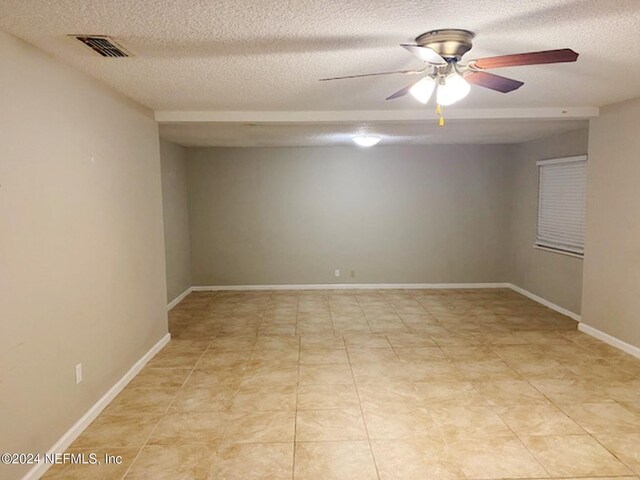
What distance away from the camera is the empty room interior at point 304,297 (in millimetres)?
2252

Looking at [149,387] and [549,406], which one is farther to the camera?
[149,387]

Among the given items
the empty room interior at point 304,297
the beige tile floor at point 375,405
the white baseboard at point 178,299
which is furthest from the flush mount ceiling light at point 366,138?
the white baseboard at point 178,299

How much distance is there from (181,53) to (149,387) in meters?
2.55

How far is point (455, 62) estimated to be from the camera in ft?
7.88

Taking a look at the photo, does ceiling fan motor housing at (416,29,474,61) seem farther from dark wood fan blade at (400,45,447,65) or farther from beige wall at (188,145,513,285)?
beige wall at (188,145,513,285)

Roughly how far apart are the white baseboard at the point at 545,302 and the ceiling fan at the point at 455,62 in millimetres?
4020

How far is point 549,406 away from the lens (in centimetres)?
325

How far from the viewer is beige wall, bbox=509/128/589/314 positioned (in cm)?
553

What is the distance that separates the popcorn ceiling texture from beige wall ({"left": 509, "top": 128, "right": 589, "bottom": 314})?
219 centimetres

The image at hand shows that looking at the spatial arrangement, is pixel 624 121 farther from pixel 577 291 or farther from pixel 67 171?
pixel 67 171

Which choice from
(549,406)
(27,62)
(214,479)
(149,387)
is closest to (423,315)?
(549,406)

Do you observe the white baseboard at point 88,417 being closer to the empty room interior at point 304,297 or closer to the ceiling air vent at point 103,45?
the empty room interior at point 304,297

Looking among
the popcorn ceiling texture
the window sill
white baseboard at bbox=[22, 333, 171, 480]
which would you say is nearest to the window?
the window sill

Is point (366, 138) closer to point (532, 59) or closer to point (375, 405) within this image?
point (375, 405)
